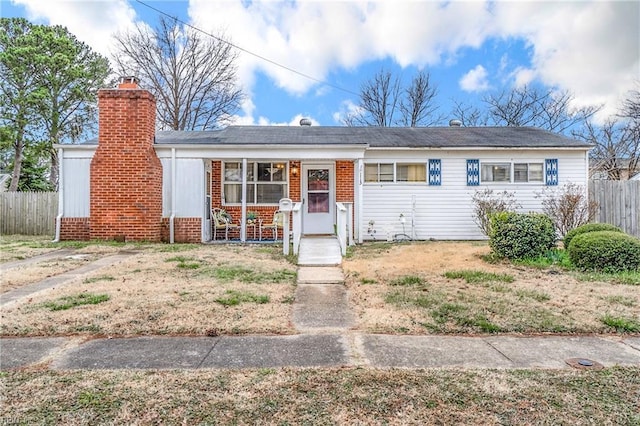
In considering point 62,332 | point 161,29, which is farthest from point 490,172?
point 161,29

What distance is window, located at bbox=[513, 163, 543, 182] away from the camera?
12141 millimetres

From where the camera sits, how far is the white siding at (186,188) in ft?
35.5

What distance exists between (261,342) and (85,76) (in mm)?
25168

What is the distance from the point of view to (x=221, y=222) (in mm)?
11719

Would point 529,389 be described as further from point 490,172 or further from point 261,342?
point 490,172

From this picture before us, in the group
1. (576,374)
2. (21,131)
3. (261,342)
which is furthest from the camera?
(21,131)

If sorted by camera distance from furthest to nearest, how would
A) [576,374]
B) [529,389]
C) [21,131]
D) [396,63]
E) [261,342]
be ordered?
[396,63]
[21,131]
[261,342]
[576,374]
[529,389]

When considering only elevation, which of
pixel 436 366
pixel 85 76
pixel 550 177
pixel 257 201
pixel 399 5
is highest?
pixel 85 76

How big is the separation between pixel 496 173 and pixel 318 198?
5.77 metres

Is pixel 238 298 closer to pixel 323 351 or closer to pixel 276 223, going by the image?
pixel 323 351

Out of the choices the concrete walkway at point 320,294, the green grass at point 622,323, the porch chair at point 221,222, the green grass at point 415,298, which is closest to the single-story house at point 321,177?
the porch chair at point 221,222

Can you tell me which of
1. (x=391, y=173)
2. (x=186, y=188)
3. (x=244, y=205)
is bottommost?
(x=244, y=205)

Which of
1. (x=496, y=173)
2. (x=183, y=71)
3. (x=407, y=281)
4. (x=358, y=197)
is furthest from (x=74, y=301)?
(x=183, y=71)

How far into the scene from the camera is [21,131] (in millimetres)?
21469
